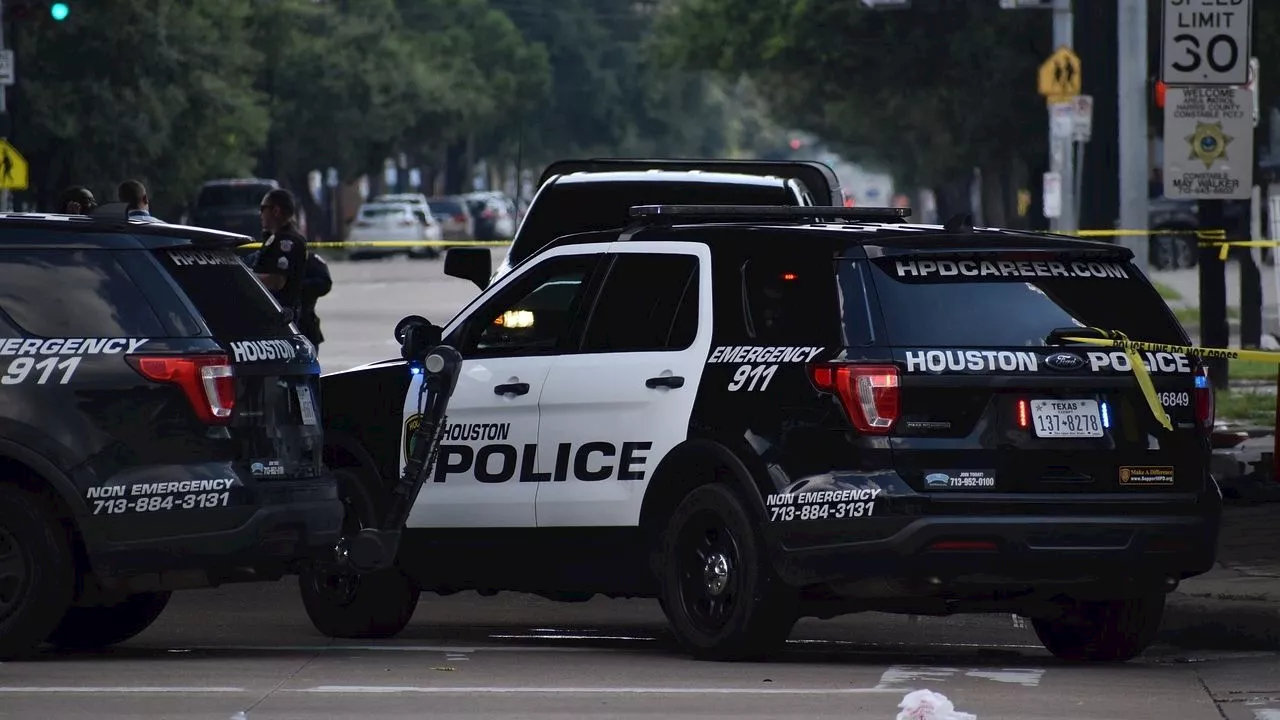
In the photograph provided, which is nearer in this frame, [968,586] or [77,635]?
[968,586]

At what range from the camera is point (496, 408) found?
10.7 meters

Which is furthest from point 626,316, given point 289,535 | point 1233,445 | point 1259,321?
point 1259,321

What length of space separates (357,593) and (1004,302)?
302 centimetres

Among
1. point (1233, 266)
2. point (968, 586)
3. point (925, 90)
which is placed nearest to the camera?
point (968, 586)

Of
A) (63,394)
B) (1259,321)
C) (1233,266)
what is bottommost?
(1233,266)

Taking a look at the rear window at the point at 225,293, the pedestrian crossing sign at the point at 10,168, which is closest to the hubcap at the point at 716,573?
the rear window at the point at 225,293

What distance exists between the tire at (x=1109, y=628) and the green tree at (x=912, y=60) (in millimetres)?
34390

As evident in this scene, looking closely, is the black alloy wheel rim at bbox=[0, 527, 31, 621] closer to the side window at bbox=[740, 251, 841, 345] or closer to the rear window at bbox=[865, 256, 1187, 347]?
the side window at bbox=[740, 251, 841, 345]

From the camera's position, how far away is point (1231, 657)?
34.8 ft

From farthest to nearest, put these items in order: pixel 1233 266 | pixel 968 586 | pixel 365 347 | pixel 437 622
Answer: pixel 1233 266 → pixel 365 347 → pixel 437 622 → pixel 968 586

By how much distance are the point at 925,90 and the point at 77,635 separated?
43.0 metres

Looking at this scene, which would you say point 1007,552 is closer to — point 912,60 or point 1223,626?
point 1223,626

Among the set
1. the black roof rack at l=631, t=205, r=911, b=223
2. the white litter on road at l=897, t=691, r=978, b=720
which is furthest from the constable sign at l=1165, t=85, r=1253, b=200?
the white litter on road at l=897, t=691, r=978, b=720

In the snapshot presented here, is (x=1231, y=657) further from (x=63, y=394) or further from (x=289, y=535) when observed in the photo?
(x=63, y=394)
